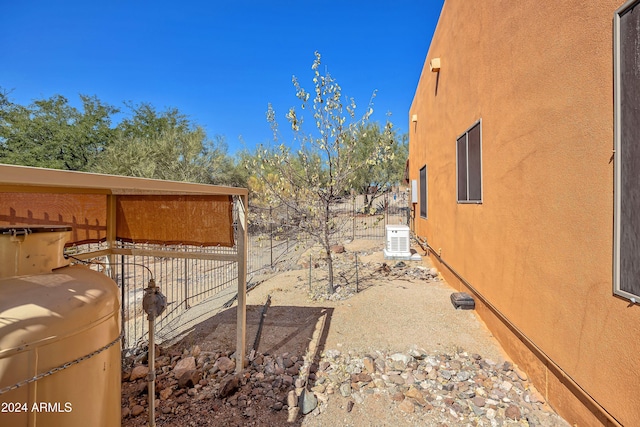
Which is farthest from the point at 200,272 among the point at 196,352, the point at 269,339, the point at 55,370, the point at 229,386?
the point at 55,370

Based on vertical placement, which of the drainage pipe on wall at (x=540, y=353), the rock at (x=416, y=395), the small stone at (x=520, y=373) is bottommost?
the rock at (x=416, y=395)

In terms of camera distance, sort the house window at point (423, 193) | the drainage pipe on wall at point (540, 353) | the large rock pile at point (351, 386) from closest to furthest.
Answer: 1. the drainage pipe on wall at point (540, 353)
2. the large rock pile at point (351, 386)
3. the house window at point (423, 193)

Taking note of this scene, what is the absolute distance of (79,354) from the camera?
1557mm

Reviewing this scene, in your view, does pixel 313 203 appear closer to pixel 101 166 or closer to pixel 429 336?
pixel 429 336

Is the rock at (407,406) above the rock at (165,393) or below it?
above

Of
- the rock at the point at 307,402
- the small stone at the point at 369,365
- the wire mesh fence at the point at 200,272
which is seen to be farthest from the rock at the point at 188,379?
the small stone at the point at 369,365

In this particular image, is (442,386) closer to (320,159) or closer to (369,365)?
(369,365)

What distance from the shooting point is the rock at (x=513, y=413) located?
8.14 ft

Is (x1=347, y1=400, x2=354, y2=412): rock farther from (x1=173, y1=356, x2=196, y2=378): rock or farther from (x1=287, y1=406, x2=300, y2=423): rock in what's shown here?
(x1=173, y1=356, x2=196, y2=378): rock

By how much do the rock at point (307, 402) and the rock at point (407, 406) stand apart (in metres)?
0.80

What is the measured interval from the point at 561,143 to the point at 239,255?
10.8 feet

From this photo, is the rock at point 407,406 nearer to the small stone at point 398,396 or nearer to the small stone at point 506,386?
the small stone at point 398,396

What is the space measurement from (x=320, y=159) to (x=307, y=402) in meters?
4.27

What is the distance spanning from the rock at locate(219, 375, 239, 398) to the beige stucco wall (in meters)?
2.99
